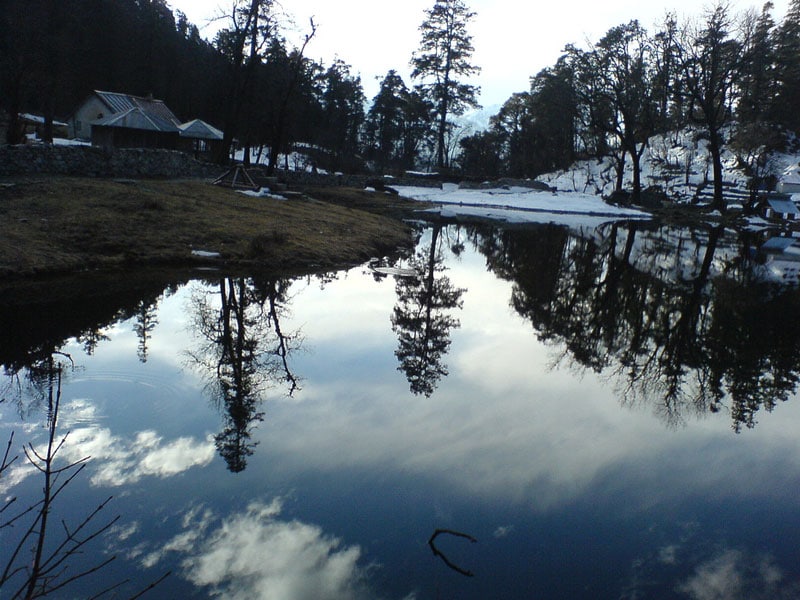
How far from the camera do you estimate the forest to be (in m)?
49.2

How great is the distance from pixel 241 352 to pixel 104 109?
5166 centimetres

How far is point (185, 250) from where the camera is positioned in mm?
16047

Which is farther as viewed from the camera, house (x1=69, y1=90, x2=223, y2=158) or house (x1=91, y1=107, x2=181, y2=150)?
house (x1=69, y1=90, x2=223, y2=158)

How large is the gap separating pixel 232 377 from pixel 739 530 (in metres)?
6.27

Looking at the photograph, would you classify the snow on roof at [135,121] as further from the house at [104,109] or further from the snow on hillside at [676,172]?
the snow on hillside at [676,172]

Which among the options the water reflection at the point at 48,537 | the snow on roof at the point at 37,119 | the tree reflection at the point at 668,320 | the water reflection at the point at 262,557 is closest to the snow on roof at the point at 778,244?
the tree reflection at the point at 668,320

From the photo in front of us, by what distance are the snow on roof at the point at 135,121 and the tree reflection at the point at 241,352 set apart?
4016 centimetres

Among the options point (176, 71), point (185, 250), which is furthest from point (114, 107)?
point (185, 250)

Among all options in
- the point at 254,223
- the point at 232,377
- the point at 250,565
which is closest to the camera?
the point at 250,565

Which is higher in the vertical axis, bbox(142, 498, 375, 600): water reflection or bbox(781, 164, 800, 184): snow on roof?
bbox(781, 164, 800, 184): snow on roof

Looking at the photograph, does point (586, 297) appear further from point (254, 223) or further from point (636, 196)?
point (636, 196)

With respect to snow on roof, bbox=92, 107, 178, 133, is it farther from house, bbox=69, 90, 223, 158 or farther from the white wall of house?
the white wall of house

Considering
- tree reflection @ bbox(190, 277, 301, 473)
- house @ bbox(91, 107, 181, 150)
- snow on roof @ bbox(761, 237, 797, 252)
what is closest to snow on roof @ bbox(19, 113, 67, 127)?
house @ bbox(91, 107, 181, 150)

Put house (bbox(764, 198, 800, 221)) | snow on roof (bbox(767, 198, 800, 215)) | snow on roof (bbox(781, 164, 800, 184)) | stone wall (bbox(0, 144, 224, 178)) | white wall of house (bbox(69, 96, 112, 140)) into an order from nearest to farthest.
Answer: stone wall (bbox(0, 144, 224, 178)) → snow on roof (bbox(767, 198, 800, 215)) → house (bbox(764, 198, 800, 221)) → snow on roof (bbox(781, 164, 800, 184)) → white wall of house (bbox(69, 96, 112, 140))
